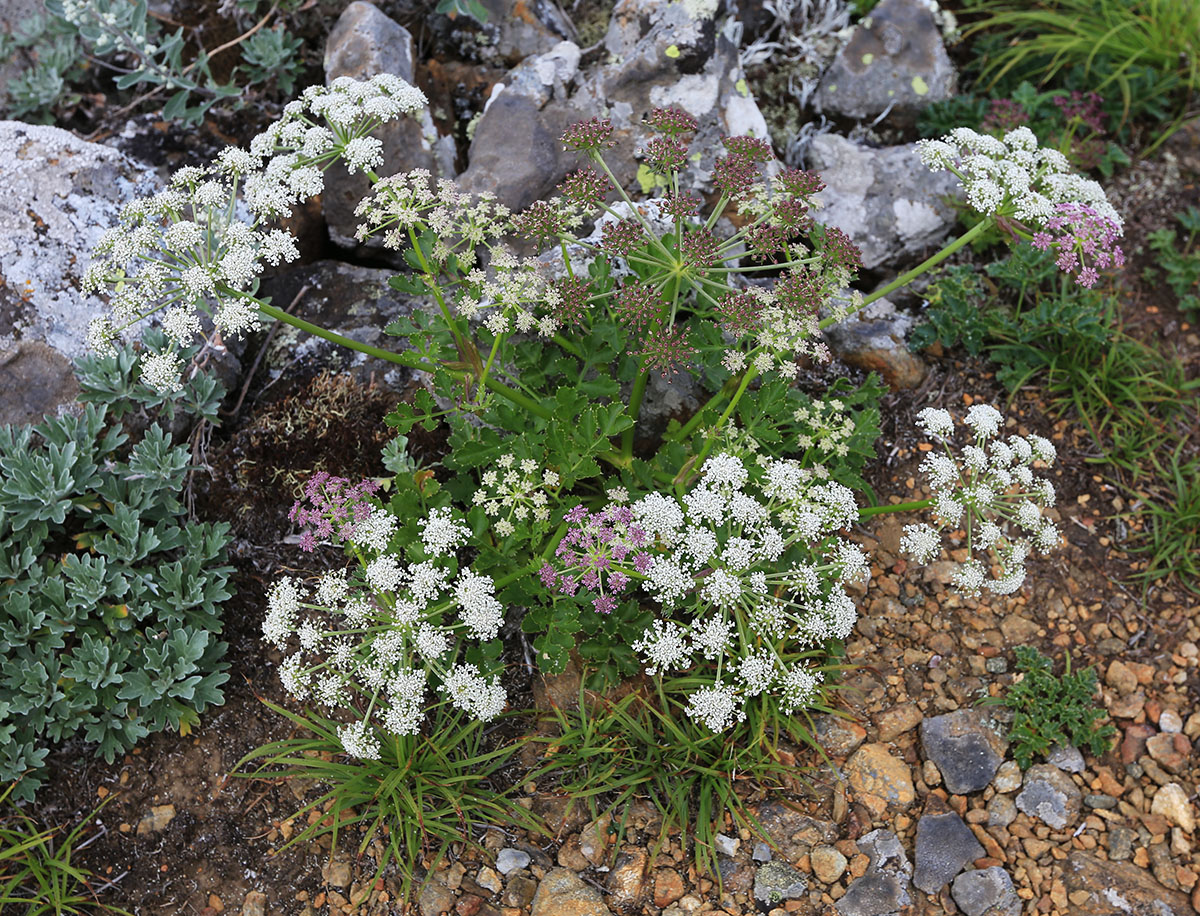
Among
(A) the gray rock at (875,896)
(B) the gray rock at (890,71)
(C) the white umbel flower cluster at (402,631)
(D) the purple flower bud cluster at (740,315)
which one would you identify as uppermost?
(D) the purple flower bud cluster at (740,315)

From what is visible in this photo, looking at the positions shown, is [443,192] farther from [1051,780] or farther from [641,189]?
[1051,780]

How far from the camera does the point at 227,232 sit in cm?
336

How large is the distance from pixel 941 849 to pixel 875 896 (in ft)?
1.20

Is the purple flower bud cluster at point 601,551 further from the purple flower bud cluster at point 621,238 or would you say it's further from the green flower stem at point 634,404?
the purple flower bud cluster at point 621,238

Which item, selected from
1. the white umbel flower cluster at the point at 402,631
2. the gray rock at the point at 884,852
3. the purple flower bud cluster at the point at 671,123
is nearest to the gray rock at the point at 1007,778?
the gray rock at the point at 884,852

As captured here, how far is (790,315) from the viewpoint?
338 cm

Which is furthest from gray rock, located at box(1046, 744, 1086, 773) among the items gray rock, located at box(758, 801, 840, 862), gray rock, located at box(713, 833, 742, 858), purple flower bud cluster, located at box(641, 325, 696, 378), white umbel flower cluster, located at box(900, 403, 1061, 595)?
purple flower bud cluster, located at box(641, 325, 696, 378)

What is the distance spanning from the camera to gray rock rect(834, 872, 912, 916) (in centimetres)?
354

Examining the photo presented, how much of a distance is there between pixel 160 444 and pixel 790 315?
2919mm

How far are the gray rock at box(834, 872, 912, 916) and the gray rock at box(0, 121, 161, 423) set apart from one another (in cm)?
429

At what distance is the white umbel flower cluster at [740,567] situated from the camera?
3.13 m

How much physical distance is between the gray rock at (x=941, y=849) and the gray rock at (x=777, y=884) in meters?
0.49

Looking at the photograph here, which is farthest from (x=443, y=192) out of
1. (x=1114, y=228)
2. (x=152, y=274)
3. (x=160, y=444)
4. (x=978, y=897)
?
(x=978, y=897)

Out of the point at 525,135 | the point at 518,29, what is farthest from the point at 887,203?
the point at 518,29
